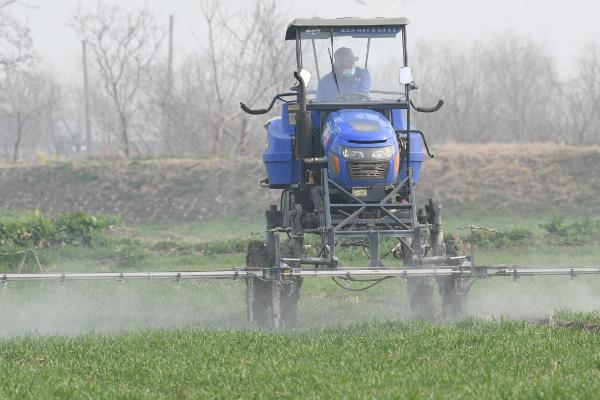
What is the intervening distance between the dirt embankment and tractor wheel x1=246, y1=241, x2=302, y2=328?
23.9 m

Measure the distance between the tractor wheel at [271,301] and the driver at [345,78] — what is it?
2703 mm

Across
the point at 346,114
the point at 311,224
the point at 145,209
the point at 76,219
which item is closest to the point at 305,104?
the point at 346,114

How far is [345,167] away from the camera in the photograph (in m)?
13.7

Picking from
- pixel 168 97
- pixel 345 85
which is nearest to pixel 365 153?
pixel 345 85

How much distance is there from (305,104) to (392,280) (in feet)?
19.1

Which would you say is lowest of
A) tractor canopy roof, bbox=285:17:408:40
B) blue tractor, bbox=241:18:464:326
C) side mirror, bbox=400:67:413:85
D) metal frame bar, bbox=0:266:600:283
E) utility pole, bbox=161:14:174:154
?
metal frame bar, bbox=0:266:600:283

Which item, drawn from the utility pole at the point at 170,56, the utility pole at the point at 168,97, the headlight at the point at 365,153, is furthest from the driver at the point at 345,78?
the utility pole at the point at 170,56

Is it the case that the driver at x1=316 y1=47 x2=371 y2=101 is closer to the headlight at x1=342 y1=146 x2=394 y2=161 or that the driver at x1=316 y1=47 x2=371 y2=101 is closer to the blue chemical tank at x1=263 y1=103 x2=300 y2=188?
the blue chemical tank at x1=263 y1=103 x2=300 y2=188

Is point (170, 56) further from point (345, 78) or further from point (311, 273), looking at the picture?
point (311, 273)

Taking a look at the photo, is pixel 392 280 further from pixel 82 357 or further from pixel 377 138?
pixel 82 357

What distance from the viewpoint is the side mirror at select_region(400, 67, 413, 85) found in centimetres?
1449

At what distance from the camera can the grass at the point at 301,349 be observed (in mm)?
8438

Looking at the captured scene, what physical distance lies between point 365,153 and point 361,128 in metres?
0.31

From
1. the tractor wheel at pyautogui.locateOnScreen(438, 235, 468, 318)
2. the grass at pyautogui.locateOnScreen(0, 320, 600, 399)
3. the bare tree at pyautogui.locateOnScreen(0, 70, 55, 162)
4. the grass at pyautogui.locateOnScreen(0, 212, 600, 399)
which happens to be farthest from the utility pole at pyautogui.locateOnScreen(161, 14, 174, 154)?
the grass at pyautogui.locateOnScreen(0, 320, 600, 399)
